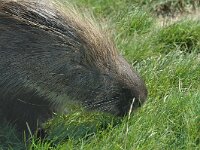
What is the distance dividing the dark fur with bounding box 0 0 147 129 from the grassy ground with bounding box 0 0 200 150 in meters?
0.14

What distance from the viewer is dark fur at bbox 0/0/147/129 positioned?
8.90ft

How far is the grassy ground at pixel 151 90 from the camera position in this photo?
2934 millimetres

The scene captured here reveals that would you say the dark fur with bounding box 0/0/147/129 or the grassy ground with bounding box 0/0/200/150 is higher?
the dark fur with bounding box 0/0/147/129

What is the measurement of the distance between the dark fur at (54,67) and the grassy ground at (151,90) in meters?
0.14

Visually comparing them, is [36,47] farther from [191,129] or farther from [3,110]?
[191,129]

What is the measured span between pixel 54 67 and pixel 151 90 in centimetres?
94

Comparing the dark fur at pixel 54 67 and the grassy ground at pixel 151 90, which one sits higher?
the dark fur at pixel 54 67

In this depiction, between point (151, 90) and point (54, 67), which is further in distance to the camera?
point (151, 90)

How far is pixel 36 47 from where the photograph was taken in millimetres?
2721

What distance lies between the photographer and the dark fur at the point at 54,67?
2.71m

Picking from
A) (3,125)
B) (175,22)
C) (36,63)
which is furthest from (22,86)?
(175,22)

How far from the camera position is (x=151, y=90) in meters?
3.50

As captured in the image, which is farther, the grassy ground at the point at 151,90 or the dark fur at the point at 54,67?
the grassy ground at the point at 151,90

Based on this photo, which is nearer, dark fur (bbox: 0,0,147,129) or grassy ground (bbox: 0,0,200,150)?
dark fur (bbox: 0,0,147,129)
